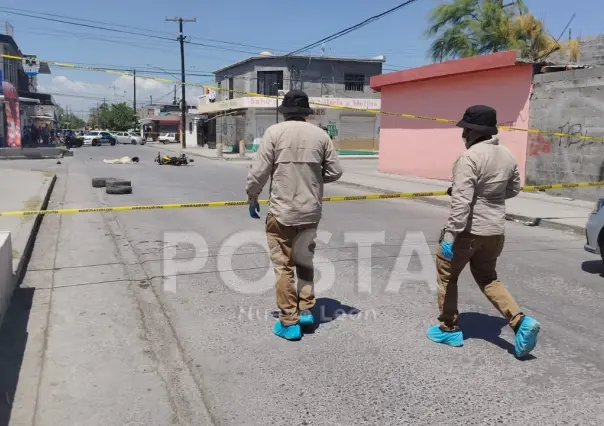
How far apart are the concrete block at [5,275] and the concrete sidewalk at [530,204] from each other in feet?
28.3

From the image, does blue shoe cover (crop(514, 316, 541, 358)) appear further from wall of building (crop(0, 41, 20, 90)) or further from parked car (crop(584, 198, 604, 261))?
wall of building (crop(0, 41, 20, 90))

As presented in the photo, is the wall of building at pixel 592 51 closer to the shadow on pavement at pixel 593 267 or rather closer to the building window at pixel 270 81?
the shadow on pavement at pixel 593 267

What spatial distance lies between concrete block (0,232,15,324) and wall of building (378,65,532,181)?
43.0 ft

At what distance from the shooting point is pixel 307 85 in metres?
44.9

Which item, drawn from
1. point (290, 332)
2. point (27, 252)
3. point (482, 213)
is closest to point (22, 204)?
point (27, 252)

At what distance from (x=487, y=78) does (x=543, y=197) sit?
13.9ft

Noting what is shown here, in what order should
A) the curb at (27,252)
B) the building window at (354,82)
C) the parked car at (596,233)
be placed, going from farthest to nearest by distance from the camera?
the building window at (354,82), the parked car at (596,233), the curb at (27,252)

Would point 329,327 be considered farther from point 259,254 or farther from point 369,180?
point 369,180

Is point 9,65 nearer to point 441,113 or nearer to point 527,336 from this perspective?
point 441,113

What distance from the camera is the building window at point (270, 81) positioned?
146ft

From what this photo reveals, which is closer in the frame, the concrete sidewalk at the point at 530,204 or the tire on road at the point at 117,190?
the concrete sidewalk at the point at 530,204

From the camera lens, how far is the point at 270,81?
147 ft

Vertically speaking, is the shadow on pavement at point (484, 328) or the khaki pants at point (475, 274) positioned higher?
the khaki pants at point (475, 274)

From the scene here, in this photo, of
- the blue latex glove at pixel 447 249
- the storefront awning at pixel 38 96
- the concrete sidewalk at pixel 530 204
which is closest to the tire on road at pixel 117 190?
the concrete sidewalk at pixel 530 204
